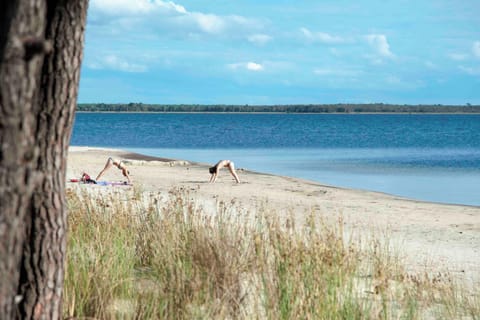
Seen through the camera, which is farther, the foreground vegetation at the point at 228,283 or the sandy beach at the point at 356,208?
the sandy beach at the point at 356,208

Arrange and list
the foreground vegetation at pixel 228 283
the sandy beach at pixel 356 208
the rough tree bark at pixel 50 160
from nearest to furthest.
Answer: the rough tree bark at pixel 50 160 < the foreground vegetation at pixel 228 283 < the sandy beach at pixel 356 208

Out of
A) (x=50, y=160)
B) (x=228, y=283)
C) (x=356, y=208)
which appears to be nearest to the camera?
(x=50, y=160)

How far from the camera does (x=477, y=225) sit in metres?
18.4

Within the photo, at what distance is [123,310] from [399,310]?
248 centimetres

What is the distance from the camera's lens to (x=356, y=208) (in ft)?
66.7

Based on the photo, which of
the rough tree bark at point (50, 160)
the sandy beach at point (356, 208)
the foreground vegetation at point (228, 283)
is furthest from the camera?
the sandy beach at point (356, 208)

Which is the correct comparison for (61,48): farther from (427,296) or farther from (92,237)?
(427,296)

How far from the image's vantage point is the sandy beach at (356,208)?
42.4ft

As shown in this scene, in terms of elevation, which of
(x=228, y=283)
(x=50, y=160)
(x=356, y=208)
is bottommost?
(x=356, y=208)

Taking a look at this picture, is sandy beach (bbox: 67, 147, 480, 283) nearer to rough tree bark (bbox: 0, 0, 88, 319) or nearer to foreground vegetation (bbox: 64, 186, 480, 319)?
foreground vegetation (bbox: 64, 186, 480, 319)

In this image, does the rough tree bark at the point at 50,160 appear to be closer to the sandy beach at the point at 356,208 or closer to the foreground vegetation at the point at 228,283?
the foreground vegetation at the point at 228,283

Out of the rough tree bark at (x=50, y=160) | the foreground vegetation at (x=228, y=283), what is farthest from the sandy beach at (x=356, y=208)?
the rough tree bark at (x=50, y=160)

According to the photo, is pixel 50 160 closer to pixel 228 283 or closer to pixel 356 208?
pixel 228 283

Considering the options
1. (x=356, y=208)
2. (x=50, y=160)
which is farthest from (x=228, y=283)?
(x=356, y=208)
